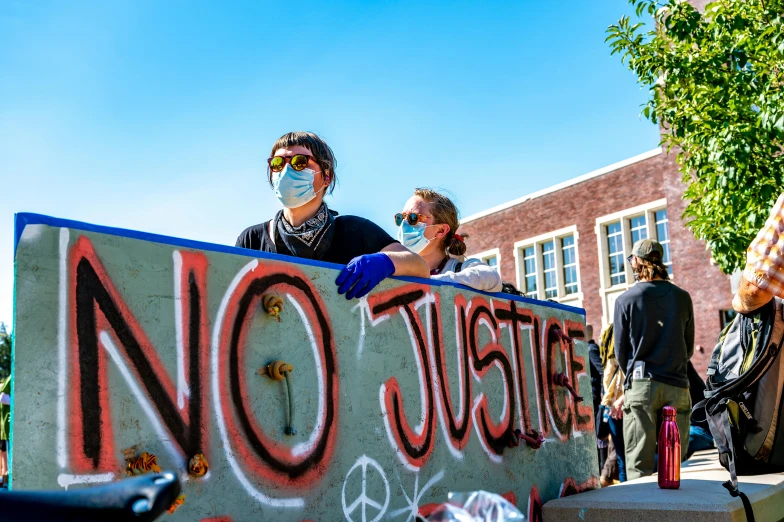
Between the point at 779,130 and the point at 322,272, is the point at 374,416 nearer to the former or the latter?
the point at 322,272

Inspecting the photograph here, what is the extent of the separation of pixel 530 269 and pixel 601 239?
3684mm

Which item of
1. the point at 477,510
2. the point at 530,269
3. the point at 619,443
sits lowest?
the point at 619,443

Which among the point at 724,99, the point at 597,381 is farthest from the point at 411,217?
the point at 724,99

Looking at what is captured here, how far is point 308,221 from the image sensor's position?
3.18 metres

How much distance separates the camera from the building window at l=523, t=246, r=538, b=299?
28812mm

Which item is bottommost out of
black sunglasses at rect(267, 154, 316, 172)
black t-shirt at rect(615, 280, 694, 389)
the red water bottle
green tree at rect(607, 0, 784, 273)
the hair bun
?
the red water bottle

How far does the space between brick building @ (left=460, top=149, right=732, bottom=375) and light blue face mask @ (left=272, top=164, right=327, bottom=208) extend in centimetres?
2025

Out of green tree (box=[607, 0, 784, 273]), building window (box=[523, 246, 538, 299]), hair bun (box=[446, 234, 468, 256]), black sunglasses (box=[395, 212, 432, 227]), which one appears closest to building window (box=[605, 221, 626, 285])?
building window (box=[523, 246, 538, 299])

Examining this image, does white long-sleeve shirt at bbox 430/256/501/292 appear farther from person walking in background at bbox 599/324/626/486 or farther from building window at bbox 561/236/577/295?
building window at bbox 561/236/577/295

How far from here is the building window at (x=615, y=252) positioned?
25688mm

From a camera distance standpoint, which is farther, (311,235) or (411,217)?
(411,217)

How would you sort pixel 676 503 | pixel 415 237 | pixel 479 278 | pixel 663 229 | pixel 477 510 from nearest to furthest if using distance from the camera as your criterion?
pixel 477 510, pixel 676 503, pixel 479 278, pixel 415 237, pixel 663 229

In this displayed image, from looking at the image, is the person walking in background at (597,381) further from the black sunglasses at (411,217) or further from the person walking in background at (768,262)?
the person walking in background at (768,262)

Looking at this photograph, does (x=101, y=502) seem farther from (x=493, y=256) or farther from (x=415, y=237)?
(x=493, y=256)
